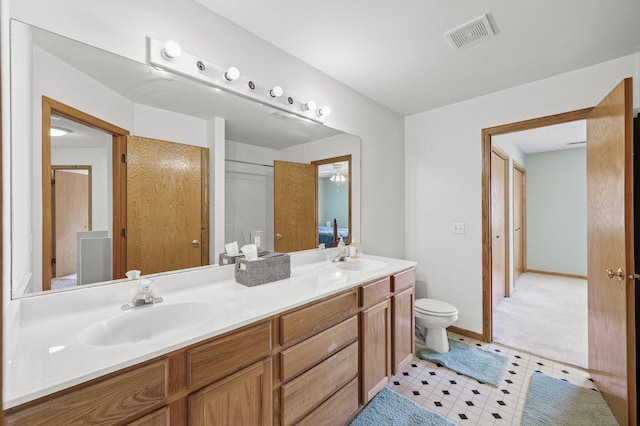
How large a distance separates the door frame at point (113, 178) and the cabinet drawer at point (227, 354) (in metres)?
0.66

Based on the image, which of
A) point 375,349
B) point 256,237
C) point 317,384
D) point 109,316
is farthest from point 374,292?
point 109,316

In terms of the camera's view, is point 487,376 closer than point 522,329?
Yes

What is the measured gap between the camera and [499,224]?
3.59 m

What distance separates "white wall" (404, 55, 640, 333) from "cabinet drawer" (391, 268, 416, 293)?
0.95 metres

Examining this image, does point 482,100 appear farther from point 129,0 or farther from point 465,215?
point 129,0

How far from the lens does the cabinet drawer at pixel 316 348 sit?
1256 millimetres

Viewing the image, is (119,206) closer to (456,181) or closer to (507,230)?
(456,181)

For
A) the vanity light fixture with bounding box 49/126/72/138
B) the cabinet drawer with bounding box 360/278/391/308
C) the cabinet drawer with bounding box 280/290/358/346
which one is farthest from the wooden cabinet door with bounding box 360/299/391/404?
the vanity light fixture with bounding box 49/126/72/138

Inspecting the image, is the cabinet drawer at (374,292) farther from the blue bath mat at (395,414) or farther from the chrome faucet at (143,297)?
the chrome faucet at (143,297)

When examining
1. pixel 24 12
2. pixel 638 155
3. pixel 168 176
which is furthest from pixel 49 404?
pixel 638 155

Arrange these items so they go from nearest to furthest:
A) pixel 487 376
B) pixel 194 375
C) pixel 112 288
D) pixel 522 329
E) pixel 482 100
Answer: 1. pixel 194 375
2. pixel 112 288
3. pixel 487 376
4. pixel 482 100
5. pixel 522 329

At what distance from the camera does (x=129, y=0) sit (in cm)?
126

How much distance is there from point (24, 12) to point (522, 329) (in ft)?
13.7

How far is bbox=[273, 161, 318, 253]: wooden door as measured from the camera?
79.5 inches
